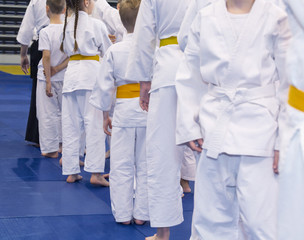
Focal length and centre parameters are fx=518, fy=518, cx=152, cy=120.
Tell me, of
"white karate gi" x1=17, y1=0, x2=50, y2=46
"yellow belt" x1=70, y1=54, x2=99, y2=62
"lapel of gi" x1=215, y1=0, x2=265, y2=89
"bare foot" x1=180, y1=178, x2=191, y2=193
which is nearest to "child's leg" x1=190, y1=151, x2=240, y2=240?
"lapel of gi" x1=215, y1=0, x2=265, y2=89

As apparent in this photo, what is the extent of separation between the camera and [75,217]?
3527 mm

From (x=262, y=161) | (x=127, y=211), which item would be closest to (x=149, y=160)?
(x=127, y=211)

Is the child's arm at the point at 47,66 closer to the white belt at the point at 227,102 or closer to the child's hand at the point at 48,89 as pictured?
the child's hand at the point at 48,89

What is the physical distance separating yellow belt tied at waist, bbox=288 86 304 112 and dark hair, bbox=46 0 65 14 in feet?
12.6

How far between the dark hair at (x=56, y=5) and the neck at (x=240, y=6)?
130 inches

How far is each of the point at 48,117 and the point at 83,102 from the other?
40.7 inches

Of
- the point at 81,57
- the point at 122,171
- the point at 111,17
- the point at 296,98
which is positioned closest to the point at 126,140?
the point at 122,171

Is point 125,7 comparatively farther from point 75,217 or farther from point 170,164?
point 75,217

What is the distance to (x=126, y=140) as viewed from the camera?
3.45m

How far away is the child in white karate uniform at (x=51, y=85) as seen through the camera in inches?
197

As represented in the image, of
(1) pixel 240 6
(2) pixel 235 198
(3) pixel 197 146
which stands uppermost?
(1) pixel 240 6

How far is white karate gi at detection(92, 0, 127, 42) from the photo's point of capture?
6.03 m

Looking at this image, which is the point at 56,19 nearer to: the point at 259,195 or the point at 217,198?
the point at 217,198

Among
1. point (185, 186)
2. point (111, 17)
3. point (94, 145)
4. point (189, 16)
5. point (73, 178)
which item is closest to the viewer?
point (189, 16)
